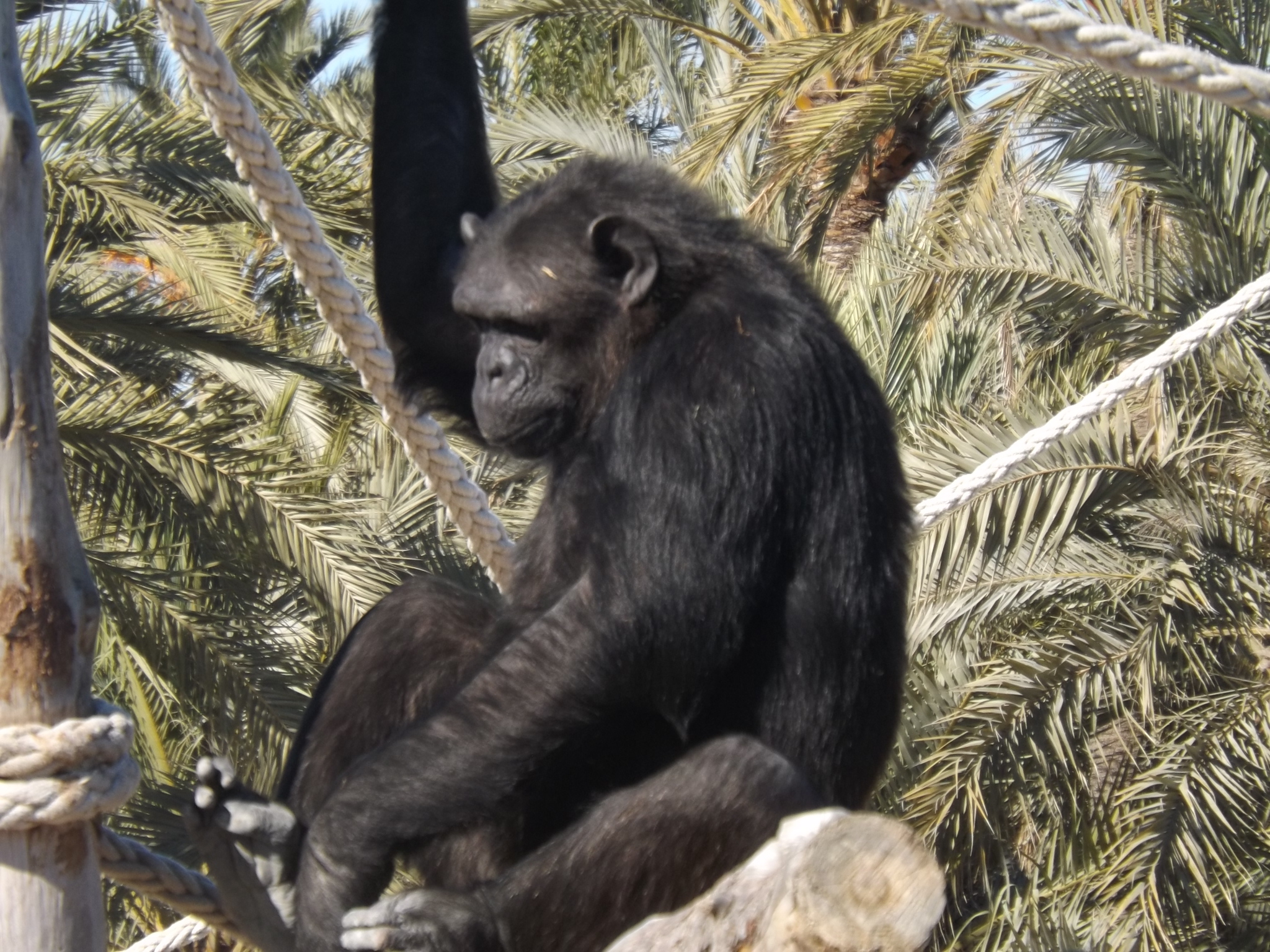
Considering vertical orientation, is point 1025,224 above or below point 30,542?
below

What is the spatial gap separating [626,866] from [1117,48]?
2693mm

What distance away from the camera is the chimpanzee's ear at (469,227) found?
5238 millimetres

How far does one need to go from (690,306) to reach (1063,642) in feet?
19.0

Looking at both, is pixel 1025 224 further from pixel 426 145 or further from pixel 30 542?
pixel 30 542

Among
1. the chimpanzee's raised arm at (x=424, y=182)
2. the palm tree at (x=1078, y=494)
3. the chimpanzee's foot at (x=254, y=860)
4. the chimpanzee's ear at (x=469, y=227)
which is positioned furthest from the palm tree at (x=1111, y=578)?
the chimpanzee's foot at (x=254, y=860)

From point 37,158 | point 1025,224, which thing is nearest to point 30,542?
point 37,158

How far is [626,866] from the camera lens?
159 inches

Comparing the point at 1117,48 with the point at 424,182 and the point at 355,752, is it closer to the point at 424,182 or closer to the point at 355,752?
the point at 424,182

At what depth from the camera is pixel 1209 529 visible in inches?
379

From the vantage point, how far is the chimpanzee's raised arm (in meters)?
5.71

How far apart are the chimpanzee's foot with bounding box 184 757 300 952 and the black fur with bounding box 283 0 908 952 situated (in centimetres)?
14

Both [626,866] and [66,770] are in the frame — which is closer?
[66,770]

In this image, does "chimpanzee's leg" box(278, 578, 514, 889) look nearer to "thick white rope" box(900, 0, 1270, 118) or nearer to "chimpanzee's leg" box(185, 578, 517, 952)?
"chimpanzee's leg" box(185, 578, 517, 952)

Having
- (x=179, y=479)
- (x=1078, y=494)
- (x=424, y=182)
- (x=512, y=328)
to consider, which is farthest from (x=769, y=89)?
(x=512, y=328)
